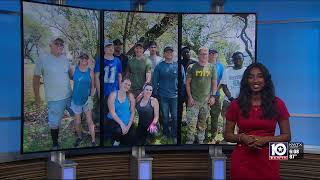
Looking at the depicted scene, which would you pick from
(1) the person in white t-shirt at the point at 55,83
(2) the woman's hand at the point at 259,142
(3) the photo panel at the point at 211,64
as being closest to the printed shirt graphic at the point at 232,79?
(3) the photo panel at the point at 211,64

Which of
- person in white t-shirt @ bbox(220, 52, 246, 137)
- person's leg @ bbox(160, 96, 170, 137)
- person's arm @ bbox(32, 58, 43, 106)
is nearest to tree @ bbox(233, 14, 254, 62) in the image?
person in white t-shirt @ bbox(220, 52, 246, 137)

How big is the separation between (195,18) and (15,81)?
2148mm

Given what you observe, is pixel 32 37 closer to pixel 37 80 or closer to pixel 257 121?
pixel 37 80

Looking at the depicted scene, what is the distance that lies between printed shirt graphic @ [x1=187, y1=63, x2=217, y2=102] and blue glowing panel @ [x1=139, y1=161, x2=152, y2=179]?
95 centimetres

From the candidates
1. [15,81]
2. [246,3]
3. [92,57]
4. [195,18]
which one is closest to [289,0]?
[246,3]

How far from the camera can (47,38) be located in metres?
4.18

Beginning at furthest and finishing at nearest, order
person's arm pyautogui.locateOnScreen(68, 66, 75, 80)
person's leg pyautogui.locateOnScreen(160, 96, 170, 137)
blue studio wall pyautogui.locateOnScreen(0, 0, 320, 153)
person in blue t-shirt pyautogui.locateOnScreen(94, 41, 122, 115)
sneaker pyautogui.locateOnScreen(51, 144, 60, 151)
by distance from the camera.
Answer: blue studio wall pyautogui.locateOnScreen(0, 0, 320, 153) → person's leg pyautogui.locateOnScreen(160, 96, 170, 137) → person in blue t-shirt pyautogui.locateOnScreen(94, 41, 122, 115) → person's arm pyautogui.locateOnScreen(68, 66, 75, 80) → sneaker pyautogui.locateOnScreen(51, 144, 60, 151)

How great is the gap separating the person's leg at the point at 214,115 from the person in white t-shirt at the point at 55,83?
5.39ft

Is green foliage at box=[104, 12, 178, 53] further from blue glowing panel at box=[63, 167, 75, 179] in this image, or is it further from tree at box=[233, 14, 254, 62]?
blue glowing panel at box=[63, 167, 75, 179]

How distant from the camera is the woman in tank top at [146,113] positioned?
15.7ft

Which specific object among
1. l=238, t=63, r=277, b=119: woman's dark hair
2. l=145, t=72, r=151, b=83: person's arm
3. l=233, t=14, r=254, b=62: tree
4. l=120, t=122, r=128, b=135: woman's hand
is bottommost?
l=120, t=122, r=128, b=135: woman's hand

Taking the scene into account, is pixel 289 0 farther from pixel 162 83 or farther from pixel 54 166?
pixel 54 166

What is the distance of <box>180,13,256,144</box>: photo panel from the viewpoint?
4.91m

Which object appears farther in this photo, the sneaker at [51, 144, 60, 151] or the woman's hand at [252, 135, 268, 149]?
the sneaker at [51, 144, 60, 151]
